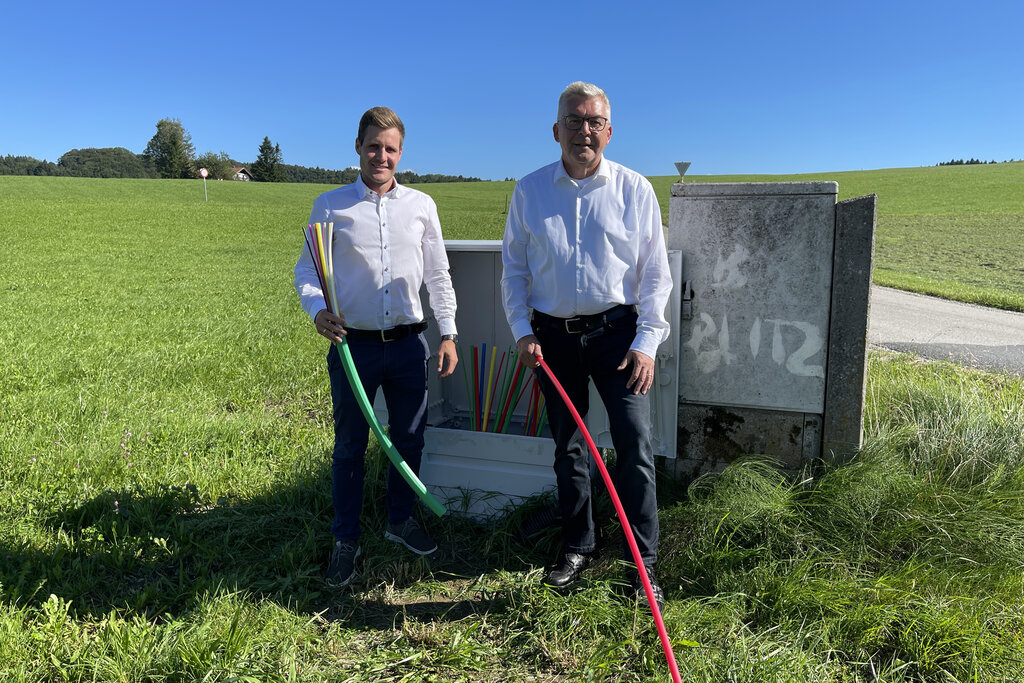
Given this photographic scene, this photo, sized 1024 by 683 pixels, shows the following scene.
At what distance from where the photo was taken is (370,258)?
302 cm

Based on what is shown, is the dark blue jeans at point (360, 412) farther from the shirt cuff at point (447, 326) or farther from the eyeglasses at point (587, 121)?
the eyeglasses at point (587, 121)

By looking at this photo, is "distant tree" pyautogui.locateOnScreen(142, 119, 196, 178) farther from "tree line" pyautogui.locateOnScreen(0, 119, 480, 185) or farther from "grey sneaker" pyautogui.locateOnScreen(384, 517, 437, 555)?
"grey sneaker" pyautogui.locateOnScreen(384, 517, 437, 555)

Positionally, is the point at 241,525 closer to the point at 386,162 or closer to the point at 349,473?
the point at 349,473

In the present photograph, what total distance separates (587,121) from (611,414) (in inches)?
45.4

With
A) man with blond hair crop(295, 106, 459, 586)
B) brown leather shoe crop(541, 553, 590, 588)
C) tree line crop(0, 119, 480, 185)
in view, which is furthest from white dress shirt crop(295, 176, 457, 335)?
tree line crop(0, 119, 480, 185)

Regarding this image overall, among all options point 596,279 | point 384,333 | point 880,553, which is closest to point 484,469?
point 384,333

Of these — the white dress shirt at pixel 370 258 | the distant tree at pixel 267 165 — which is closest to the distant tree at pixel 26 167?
the distant tree at pixel 267 165

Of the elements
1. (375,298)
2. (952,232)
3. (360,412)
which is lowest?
(360,412)

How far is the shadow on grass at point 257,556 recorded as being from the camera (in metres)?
2.99

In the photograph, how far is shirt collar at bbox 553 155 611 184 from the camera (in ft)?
9.20

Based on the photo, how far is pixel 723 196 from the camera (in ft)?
11.3

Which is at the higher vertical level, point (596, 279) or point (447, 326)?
point (596, 279)

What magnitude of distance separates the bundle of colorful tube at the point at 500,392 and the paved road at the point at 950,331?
3.64m

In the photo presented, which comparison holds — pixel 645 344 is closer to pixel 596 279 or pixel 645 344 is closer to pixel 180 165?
pixel 596 279
